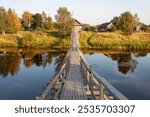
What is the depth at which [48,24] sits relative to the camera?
3265 inches

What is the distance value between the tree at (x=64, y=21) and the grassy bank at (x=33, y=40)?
2228mm

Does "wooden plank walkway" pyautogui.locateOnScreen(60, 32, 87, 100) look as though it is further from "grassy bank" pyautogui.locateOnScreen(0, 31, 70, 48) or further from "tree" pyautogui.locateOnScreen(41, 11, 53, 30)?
"tree" pyautogui.locateOnScreen(41, 11, 53, 30)

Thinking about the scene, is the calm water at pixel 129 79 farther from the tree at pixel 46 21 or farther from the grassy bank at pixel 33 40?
the tree at pixel 46 21

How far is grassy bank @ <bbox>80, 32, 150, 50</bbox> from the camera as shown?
204 ft

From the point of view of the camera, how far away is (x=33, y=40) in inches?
2606

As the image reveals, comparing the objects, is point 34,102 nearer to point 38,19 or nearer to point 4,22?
point 4,22

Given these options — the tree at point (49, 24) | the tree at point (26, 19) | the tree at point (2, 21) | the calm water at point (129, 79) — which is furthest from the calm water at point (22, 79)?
the tree at point (26, 19)

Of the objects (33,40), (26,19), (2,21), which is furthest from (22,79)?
(26,19)

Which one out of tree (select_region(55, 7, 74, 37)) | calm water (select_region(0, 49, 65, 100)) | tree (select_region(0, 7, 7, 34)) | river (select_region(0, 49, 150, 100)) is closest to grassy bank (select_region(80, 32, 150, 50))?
tree (select_region(55, 7, 74, 37))

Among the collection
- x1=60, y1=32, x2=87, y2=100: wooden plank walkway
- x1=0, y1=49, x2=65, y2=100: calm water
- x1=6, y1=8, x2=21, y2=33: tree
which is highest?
x1=6, y1=8, x2=21, y2=33: tree

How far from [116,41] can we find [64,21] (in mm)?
14889

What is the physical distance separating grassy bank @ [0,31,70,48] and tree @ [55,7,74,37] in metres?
2.23

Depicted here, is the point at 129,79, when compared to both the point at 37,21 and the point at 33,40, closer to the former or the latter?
the point at 33,40

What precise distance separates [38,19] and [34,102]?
77.9m
